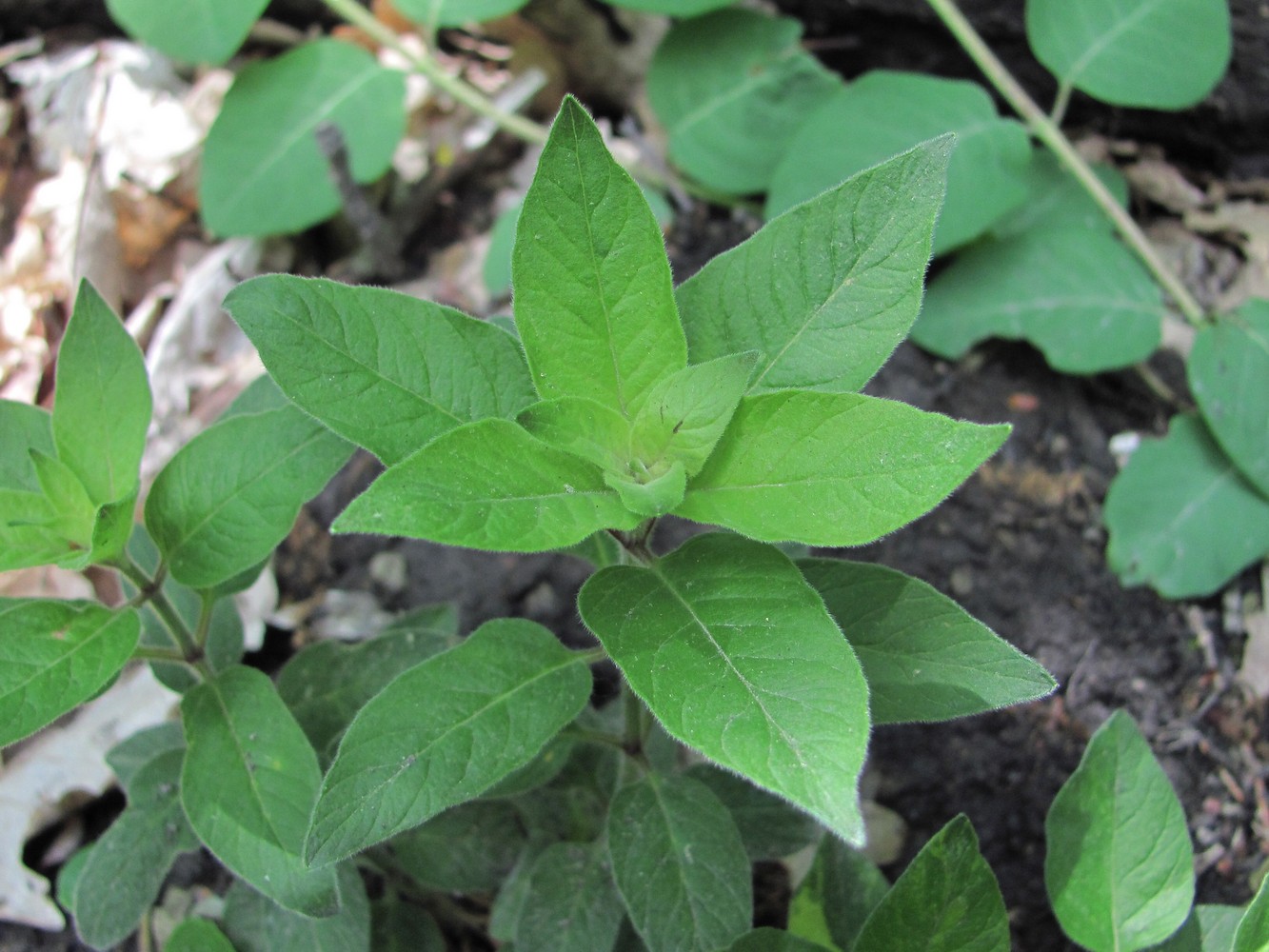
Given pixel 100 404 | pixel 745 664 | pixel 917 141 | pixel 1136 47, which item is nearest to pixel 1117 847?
pixel 745 664

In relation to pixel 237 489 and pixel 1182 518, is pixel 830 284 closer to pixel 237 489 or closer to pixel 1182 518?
pixel 237 489

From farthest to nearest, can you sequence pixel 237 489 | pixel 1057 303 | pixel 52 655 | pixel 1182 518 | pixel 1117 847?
pixel 1057 303, pixel 1182 518, pixel 1117 847, pixel 237 489, pixel 52 655

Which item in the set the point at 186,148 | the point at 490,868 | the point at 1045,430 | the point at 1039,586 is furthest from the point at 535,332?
the point at 186,148

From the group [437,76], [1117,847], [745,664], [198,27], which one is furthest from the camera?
[437,76]

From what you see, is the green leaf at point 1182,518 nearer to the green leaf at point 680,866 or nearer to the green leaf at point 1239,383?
the green leaf at point 1239,383

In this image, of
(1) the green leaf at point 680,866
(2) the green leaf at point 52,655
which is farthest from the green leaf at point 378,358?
(1) the green leaf at point 680,866

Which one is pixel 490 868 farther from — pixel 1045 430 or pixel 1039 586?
pixel 1045 430

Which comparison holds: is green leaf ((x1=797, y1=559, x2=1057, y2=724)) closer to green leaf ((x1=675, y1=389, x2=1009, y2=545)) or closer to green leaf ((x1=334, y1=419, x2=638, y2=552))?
green leaf ((x1=675, y1=389, x2=1009, y2=545))
